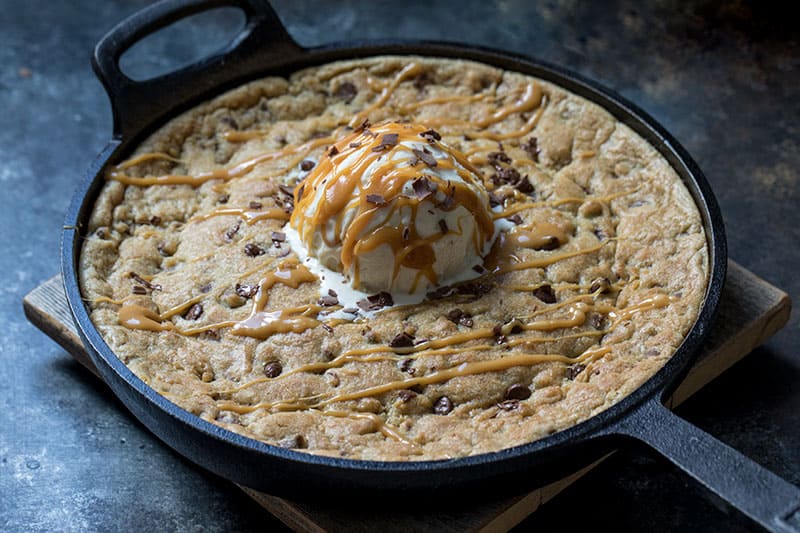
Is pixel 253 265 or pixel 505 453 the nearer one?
pixel 505 453

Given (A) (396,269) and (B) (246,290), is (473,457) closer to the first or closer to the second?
(A) (396,269)

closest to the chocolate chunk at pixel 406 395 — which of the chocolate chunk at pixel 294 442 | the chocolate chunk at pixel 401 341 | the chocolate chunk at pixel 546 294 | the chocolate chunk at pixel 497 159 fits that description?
the chocolate chunk at pixel 401 341

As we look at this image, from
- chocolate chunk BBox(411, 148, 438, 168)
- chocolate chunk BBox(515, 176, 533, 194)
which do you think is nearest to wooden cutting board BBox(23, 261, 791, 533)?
chocolate chunk BBox(515, 176, 533, 194)

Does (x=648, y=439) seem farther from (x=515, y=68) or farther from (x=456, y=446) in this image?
(x=515, y=68)

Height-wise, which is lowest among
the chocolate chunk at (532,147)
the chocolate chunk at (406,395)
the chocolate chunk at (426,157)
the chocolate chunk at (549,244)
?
the chocolate chunk at (406,395)

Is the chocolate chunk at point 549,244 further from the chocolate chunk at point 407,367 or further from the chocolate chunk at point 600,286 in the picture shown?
the chocolate chunk at point 407,367

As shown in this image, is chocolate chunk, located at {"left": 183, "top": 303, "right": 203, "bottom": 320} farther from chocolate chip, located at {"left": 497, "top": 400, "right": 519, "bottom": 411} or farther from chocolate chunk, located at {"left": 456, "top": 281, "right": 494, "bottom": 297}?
chocolate chip, located at {"left": 497, "top": 400, "right": 519, "bottom": 411}

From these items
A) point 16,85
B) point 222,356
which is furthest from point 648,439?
point 16,85
